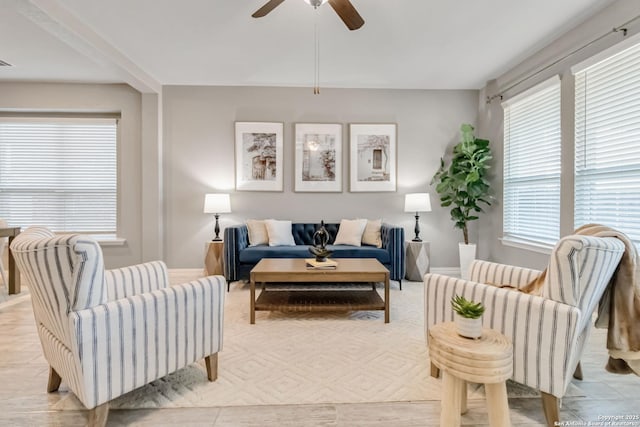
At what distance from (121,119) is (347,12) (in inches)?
151

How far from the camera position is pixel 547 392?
1.49 meters

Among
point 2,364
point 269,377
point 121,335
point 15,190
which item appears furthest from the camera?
point 15,190

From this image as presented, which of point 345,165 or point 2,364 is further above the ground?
point 345,165

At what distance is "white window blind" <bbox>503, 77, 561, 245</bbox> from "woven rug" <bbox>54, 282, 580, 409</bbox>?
195cm

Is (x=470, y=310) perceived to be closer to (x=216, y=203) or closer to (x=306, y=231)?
(x=306, y=231)

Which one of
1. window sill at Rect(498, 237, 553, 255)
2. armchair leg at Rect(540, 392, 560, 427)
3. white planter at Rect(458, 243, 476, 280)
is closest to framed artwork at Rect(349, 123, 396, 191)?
white planter at Rect(458, 243, 476, 280)

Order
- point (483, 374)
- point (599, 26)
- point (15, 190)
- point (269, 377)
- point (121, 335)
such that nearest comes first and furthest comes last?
1. point (483, 374)
2. point (121, 335)
3. point (269, 377)
4. point (599, 26)
5. point (15, 190)

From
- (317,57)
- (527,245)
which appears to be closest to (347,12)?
(317,57)

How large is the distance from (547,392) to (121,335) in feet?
6.59

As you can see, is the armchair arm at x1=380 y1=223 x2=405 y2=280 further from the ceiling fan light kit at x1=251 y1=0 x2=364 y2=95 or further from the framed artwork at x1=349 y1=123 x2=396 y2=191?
the ceiling fan light kit at x1=251 y1=0 x2=364 y2=95

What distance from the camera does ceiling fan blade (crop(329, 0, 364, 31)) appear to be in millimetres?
2180

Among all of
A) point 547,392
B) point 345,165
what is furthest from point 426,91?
point 547,392

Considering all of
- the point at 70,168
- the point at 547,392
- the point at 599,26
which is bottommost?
the point at 547,392

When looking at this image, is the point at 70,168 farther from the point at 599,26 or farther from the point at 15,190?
the point at 599,26
